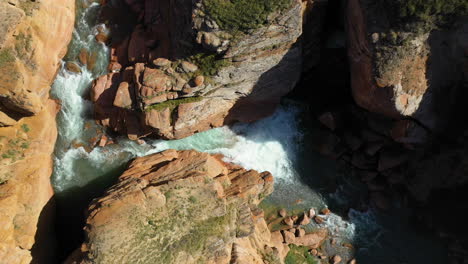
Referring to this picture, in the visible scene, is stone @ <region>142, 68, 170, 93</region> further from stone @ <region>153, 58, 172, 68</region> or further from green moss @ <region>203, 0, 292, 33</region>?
green moss @ <region>203, 0, 292, 33</region>

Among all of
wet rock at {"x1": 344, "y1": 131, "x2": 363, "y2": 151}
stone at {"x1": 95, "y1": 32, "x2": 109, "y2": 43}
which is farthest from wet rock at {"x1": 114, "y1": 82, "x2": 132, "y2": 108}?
wet rock at {"x1": 344, "y1": 131, "x2": 363, "y2": 151}

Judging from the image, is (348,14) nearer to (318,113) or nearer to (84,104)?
(318,113)

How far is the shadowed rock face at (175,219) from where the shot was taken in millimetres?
11336

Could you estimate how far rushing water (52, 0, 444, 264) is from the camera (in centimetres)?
1547

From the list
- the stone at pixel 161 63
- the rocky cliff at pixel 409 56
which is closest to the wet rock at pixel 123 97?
the stone at pixel 161 63

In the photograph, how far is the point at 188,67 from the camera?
14.2 metres

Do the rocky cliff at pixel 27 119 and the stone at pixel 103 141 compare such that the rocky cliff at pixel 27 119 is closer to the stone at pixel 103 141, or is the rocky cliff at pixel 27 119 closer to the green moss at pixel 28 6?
the green moss at pixel 28 6

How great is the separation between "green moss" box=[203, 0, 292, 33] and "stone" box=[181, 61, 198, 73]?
2.06 meters

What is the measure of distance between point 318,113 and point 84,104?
11425mm

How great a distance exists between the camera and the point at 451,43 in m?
13.1

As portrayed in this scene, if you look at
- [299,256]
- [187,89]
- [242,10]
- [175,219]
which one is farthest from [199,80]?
[299,256]

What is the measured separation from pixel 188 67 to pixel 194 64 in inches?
12.2

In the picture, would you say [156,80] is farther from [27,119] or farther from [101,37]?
[27,119]

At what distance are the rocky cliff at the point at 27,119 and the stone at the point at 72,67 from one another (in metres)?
0.53
